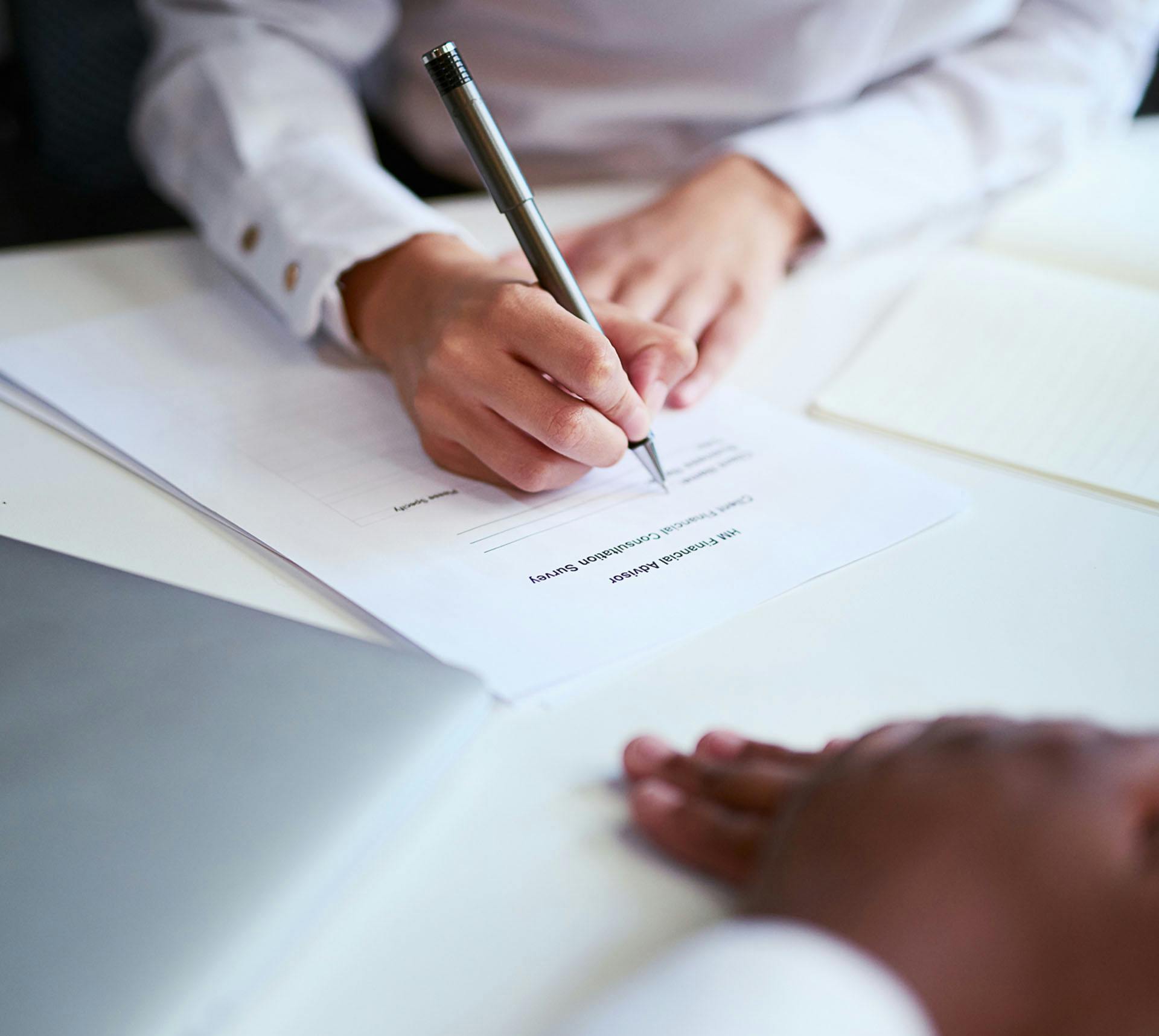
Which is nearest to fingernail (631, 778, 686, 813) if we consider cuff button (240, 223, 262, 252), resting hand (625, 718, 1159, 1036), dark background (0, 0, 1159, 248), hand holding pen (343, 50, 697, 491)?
resting hand (625, 718, 1159, 1036)

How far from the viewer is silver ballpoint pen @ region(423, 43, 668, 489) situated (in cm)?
48

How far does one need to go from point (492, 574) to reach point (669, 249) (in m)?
0.33

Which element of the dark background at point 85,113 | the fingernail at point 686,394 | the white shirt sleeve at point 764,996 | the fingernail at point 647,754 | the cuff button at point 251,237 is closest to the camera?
the white shirt sleeve at point 764,996

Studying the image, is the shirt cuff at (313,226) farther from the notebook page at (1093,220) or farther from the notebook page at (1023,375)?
the notebook page at (1093,220)

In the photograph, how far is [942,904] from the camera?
0.25 meters

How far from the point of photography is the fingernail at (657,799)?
1.01 ft

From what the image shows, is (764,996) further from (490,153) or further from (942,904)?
(490,153)

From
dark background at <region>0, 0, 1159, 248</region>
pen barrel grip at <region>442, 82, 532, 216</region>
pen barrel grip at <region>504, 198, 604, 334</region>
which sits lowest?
dark background at <region>0, 0, 1159, 248</region>

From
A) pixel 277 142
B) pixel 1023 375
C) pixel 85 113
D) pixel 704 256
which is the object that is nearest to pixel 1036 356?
pixel 1023 375

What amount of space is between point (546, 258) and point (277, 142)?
33 centimetres

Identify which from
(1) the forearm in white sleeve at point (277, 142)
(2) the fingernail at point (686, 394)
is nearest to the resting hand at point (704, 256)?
(2) the fingernail at point (686, 394)

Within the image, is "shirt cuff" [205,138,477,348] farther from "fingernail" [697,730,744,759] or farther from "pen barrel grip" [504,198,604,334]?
"fingernail" [697,730,744,759]

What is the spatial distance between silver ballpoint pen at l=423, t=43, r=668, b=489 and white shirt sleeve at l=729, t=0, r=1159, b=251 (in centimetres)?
30

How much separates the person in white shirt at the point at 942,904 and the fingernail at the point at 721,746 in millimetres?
33
